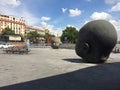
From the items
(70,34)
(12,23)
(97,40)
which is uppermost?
(12,23)

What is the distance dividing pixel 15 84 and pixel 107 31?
32.9ft

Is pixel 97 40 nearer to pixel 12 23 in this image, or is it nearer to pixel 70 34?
pixel 70 34

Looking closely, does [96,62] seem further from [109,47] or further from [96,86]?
[96,86]

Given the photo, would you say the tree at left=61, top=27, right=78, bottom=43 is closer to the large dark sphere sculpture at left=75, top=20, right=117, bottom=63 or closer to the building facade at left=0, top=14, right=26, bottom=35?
the building facade at left=0, top=14, right=26, bottom=35

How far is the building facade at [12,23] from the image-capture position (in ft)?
417

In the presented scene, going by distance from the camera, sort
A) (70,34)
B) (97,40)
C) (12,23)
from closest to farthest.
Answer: (97,40), (70,34), (12,23)

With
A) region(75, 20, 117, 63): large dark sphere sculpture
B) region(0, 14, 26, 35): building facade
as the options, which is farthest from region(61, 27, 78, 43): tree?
region(75, 20, 117, 63): large dark sphere sculpture

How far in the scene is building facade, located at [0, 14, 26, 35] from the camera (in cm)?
12725

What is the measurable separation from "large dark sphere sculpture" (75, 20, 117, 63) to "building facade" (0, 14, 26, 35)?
4355 inches

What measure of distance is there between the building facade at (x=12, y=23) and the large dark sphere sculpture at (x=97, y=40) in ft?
363

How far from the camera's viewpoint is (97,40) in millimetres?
17344

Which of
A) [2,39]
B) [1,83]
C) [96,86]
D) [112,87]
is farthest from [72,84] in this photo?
[2,39]

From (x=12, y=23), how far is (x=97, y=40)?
404 ft

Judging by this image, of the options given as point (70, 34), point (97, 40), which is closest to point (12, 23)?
point (70, 34)
